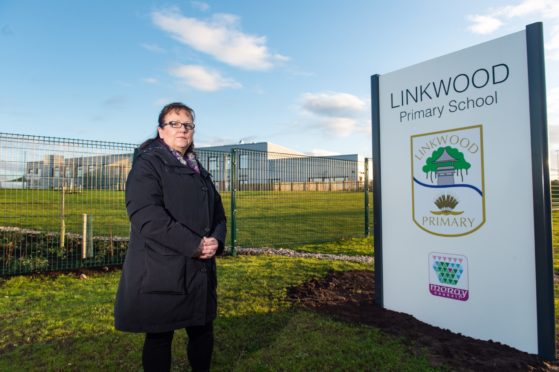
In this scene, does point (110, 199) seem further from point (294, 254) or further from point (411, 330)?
point (411, 330)

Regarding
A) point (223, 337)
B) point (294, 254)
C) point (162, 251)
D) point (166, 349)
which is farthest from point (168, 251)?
point (294, 254)

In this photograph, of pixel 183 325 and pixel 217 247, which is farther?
pixel 217 247

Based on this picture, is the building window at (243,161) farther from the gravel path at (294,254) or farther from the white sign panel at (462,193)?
the white sign panel at (462,193)

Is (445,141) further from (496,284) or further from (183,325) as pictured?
(183,325)

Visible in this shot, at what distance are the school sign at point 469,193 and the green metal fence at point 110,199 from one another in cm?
490

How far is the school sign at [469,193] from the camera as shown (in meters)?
3.48

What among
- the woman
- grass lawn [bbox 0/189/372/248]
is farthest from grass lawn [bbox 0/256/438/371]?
grass lawn [bbox 0/189/372/248]

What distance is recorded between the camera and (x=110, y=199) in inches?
316

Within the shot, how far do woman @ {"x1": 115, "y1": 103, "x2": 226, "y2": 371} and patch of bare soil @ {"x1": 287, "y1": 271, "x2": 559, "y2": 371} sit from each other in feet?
7.03

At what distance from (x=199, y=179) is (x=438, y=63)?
3.12 metres

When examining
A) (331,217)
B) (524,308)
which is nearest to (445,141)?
(524,308)

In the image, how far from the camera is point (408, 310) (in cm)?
451

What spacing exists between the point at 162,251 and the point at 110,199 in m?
6.28

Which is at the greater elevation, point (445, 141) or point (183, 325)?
point (445, 141)
